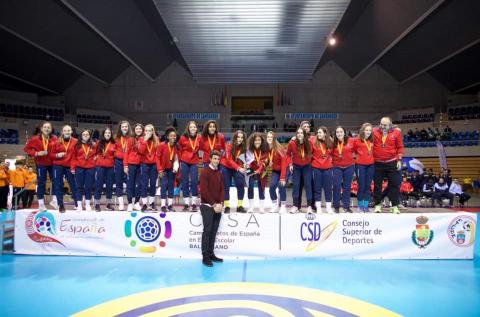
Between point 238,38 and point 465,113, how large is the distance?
1737 centimetres

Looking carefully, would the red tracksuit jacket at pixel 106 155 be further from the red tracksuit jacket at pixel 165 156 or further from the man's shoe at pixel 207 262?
the man's shoe at pixel 207 262

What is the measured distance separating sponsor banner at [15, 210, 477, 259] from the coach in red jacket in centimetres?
59

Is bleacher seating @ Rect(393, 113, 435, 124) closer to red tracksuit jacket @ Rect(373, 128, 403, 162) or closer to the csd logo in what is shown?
red tracksuit jacket @ Rect(373, 128, 403, 162)

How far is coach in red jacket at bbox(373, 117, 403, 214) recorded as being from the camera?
6.71 m

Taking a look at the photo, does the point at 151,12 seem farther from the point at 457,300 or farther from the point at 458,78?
the point at 458,78

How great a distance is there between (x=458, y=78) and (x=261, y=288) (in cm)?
2693

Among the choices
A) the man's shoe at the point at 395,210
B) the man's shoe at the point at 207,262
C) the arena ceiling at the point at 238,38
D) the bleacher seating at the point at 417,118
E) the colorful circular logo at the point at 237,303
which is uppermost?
the arena ceiling at the point at 238,38

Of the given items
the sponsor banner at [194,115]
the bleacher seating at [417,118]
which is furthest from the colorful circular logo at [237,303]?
the sponsor banner at [194,115]

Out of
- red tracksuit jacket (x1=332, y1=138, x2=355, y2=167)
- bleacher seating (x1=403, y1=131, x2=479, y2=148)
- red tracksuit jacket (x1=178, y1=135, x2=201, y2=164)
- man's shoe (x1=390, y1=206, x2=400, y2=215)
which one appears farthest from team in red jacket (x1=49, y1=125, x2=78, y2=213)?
bleacher seating (x1=403, y1=131, x2=479, y2=148)

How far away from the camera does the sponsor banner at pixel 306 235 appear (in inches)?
259

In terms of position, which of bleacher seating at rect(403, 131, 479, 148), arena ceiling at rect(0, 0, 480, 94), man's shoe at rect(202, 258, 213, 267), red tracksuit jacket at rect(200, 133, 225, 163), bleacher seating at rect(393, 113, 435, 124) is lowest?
man's shoe at rect(202, 258, 213, 267)

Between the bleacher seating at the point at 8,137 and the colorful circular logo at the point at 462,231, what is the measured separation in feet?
70.3

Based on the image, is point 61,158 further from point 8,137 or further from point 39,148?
point 8,137

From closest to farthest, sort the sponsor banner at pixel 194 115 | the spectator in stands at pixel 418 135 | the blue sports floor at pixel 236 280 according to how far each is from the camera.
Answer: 1. the blue sports floor at pixel 236 280
2. the spectator in stands at pixel 418 135
3. the sponsor banner at pixel 194 115
